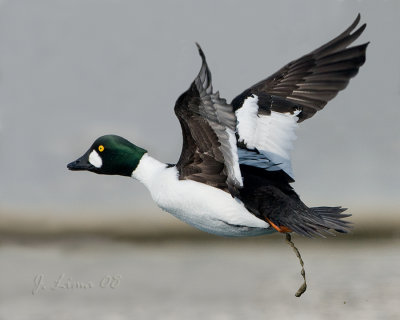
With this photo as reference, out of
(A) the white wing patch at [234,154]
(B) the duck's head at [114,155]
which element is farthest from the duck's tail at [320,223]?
(B) the duck's head at [114,155]

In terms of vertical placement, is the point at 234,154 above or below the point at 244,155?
above

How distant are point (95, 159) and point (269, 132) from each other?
1471mm

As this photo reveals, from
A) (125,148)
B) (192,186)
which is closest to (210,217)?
(192,186)

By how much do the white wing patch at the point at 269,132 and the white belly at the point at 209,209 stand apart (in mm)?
793

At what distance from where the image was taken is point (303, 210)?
226 inches

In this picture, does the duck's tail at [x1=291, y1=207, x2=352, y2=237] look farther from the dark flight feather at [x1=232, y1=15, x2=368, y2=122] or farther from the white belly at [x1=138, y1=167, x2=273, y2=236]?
the dark flight feather at [x1=232, y1=15, x2=368, y2=122]

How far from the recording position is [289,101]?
689 cm

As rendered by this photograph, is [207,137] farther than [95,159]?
No

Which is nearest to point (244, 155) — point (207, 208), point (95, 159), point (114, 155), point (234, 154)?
point (207, 208)

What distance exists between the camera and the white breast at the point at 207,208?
5703 mm

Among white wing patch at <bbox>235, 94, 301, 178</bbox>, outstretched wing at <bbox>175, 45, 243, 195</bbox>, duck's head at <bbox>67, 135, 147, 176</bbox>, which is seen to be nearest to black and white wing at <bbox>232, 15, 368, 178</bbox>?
white wing patch at <bbox>235, 94, 301, 178</bbox>

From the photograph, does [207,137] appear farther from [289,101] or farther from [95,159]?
[289,101]

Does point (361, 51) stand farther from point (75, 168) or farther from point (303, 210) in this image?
point (75, 168)

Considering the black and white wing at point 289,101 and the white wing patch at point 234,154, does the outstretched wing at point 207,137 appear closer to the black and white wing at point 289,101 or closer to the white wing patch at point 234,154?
the white wing patch at point 234,154
